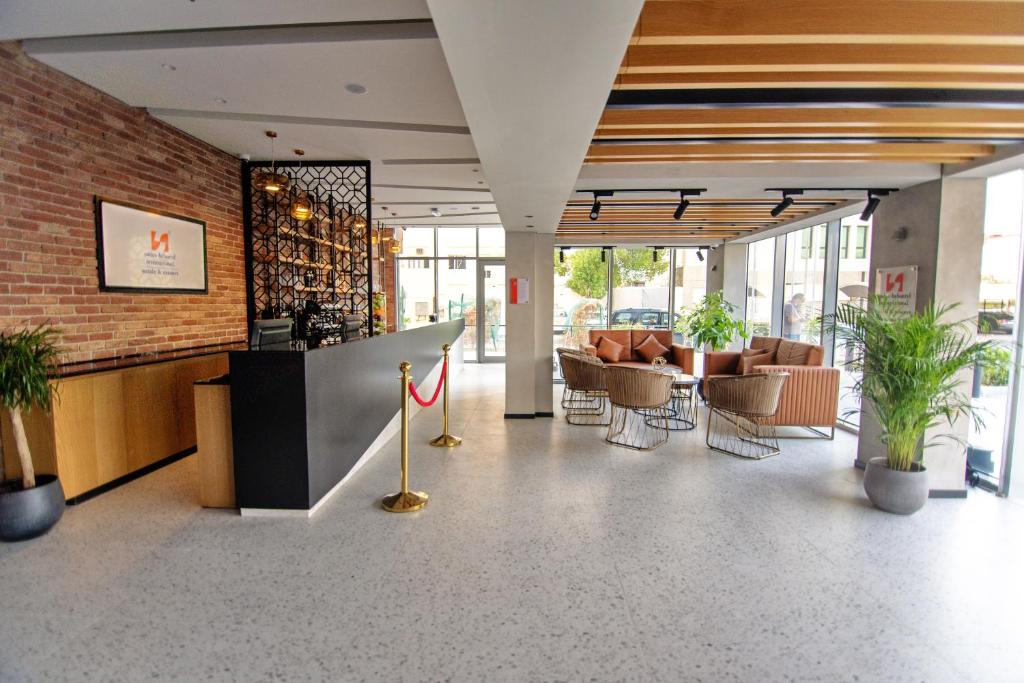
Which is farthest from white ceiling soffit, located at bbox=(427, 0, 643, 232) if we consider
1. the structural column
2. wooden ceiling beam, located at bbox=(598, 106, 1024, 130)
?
the structural column

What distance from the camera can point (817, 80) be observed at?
8.66ft

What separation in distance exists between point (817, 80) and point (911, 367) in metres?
2.31

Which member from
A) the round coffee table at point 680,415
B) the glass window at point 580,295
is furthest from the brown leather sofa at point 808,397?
the glass window at point 580,295

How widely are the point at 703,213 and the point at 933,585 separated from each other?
453 centimetres

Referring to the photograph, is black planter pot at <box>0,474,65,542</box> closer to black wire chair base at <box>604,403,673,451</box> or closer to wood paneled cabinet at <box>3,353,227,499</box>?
wood paneled cabinet at <box>3,353,227,499</box>

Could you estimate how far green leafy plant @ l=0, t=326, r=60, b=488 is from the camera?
2.89m

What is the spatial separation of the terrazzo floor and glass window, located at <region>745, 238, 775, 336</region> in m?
4.53

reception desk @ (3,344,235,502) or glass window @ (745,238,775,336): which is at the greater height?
glass window @ (745,238,775,336)

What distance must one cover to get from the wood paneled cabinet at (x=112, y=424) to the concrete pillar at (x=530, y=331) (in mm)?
3728

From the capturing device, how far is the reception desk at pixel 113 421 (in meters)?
3.41

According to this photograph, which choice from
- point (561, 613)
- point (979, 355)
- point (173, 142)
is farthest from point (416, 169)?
point (979, 355)

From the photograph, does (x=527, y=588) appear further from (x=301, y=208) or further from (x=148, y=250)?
(x=301, y=208)

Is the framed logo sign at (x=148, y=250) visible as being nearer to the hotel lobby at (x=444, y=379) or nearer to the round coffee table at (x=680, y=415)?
the hotel lobby at (x=444, y=379)

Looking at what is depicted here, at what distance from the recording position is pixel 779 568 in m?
2.82
